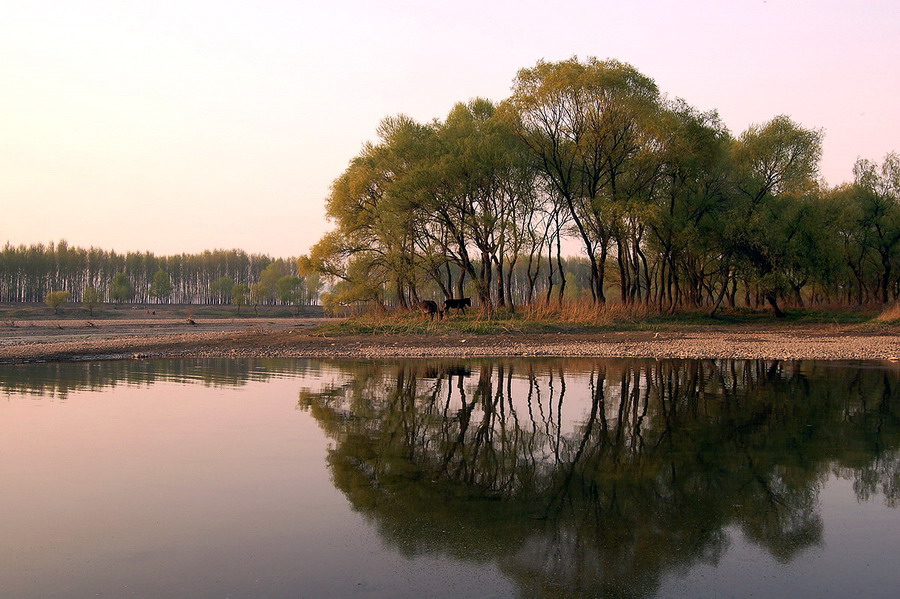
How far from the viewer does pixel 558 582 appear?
4.99 metres

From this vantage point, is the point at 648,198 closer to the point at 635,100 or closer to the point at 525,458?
the point at 635,100

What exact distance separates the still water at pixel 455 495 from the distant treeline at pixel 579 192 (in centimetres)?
2485

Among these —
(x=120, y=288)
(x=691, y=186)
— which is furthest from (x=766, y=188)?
(x=120, y=288)

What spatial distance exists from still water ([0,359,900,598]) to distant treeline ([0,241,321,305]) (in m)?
72.8

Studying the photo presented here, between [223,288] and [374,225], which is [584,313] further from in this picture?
[223,288]

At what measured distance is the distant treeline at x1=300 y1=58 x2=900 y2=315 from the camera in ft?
122

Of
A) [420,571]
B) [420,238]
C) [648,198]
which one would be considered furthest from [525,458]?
[648,198]

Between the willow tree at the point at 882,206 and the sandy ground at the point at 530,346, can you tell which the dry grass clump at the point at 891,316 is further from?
the willow tree at the point at 882,206

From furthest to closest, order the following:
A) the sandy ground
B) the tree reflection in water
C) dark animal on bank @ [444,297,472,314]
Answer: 1. dark animal on bank @ [444,297,472,314]
2. the sandy ground
3. the tree reflection in water

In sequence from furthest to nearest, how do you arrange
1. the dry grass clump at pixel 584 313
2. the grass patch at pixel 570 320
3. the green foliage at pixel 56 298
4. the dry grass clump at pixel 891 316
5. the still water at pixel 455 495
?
the green foliage at pixel 56 298 < the dry grass clump at pixel 584 313 < the dry grass clump at pixel 891 316 < the grass patch at pixel 570 320 < the still water at pixel 455 495

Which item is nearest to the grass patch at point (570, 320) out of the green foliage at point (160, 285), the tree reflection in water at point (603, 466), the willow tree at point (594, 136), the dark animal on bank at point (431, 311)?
the dark animal on bank at point (431, 311)

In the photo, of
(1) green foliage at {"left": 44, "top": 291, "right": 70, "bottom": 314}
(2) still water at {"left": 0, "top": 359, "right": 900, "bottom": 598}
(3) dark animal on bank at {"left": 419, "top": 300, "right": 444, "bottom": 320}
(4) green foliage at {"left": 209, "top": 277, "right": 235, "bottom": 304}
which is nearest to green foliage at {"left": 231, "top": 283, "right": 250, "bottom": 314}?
(4) green foliage at {"left": 209, "top": 277, "right": 235, "bottom": 304}

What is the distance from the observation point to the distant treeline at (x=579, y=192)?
37281 mm

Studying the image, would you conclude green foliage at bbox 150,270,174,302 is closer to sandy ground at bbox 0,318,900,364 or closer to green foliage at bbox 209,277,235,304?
green foliage at bbox 209,277,235,304
